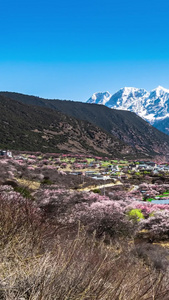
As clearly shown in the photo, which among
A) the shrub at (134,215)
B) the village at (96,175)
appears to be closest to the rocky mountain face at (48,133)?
the village at (96,175)

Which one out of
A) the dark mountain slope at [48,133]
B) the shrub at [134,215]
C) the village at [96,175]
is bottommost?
the village at [96,175]

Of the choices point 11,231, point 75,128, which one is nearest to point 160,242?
point 11,231

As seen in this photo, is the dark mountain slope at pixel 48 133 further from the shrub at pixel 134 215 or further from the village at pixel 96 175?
the shrub at pixel 134 215

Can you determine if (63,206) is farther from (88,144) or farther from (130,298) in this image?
(88,144)

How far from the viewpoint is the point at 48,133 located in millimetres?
125750

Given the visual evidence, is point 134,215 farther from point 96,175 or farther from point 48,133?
point 48,133

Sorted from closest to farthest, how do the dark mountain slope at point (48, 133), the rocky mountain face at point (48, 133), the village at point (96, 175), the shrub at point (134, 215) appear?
the shrub at point (134, 215)
the village at point (96, 175)
the dark mountain slope at point (48, 133)
the rocky mountain face at point (48, 133)

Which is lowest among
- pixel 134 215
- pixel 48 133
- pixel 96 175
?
pixel 96 175

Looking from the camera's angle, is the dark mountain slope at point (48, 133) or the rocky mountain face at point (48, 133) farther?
the rocky mountain face at point (48, 133)

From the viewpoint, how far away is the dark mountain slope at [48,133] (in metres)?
103

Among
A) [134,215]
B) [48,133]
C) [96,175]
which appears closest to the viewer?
[134,215]

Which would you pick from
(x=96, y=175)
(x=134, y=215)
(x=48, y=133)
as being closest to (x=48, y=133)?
(x=48, y=133)

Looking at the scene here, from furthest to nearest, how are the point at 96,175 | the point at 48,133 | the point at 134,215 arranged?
1. the point at 48,133
2. the point at 96,175
3. the point at 134,215

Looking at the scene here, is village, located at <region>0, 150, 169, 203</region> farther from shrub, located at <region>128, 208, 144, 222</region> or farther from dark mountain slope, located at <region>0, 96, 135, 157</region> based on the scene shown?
dark mountain slope, located at <region>0, 96, 135, 157</region>
